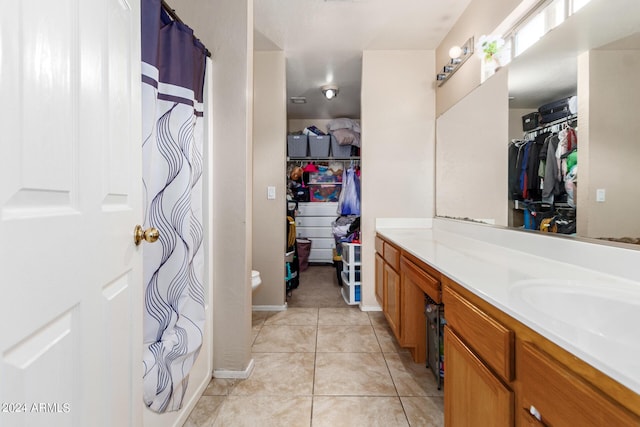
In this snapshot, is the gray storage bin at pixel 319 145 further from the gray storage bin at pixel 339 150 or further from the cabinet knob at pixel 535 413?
the cabinet knob at pixel 535 413

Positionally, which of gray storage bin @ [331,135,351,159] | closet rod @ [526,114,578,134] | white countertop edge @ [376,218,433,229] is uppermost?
gray storage bin @ [331,135,351,159]

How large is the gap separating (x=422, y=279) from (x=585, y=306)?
72cm

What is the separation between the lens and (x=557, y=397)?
601mm

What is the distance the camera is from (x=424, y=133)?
9.27 ft

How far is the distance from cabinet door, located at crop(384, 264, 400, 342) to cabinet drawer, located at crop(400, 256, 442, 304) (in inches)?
6.7

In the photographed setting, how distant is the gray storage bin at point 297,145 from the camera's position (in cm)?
429

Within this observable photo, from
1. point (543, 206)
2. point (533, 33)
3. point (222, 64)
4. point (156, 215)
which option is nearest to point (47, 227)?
point (156, 215)

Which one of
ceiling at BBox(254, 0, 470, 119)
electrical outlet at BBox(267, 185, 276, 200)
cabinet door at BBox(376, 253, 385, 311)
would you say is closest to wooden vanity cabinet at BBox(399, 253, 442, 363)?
cabinet door at BBox(376, 253, 385, 311)

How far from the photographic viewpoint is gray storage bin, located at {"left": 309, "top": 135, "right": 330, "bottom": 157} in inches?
169

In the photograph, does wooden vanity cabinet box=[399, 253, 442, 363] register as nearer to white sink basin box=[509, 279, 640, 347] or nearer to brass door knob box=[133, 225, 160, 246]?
white sink basin box=[509, 279, 640, 347]

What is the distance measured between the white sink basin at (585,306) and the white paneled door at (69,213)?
3.26 feet

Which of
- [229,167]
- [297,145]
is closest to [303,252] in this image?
[297,145]

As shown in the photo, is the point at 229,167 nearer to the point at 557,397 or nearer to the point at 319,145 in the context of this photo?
the point at 557,397

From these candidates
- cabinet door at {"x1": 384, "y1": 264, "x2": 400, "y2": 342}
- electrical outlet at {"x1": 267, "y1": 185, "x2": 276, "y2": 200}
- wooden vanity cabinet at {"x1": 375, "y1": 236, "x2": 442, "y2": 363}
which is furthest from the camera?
electrical outlet at {"x1": 267, "y1": 185, "x2": 276, "y2": 200}
